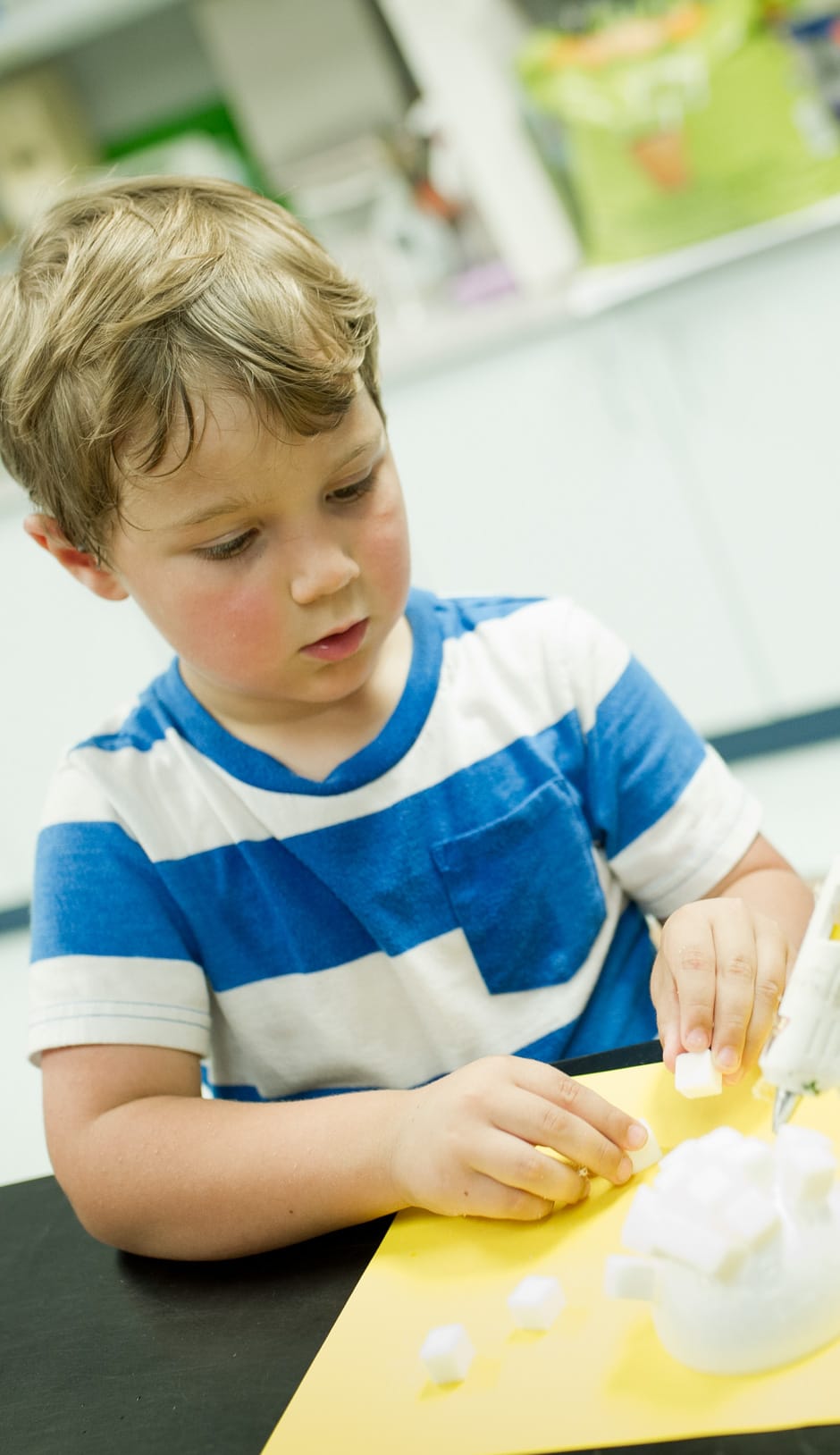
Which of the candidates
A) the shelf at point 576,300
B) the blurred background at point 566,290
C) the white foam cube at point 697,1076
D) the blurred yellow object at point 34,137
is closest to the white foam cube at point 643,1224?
the white foam cube at point 697,1076

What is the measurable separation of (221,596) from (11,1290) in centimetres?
32

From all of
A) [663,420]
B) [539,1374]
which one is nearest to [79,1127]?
[539,1374]

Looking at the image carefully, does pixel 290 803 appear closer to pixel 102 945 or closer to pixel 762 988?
pixel 102 945

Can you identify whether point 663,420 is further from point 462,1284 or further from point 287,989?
point 462,1284

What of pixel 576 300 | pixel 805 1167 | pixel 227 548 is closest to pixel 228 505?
pixel 227 548

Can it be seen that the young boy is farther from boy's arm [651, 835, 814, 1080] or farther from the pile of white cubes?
the pile of white cubes

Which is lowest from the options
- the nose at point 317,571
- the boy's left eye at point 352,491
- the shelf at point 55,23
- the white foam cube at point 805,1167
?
the white foam cube at point 805,1167

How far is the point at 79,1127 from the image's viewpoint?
64 cm

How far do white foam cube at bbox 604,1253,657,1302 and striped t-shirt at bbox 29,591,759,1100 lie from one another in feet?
1.06

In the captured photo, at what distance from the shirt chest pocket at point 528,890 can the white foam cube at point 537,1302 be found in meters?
0.31

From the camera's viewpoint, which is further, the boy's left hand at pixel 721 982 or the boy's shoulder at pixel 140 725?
the boy's shoulder at pixel 140 725

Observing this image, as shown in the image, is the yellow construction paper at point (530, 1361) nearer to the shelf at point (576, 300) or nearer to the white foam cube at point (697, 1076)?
the white foam cube at point (697, 1076)

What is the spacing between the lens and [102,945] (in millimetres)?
694

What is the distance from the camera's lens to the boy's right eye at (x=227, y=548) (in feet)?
2.16
